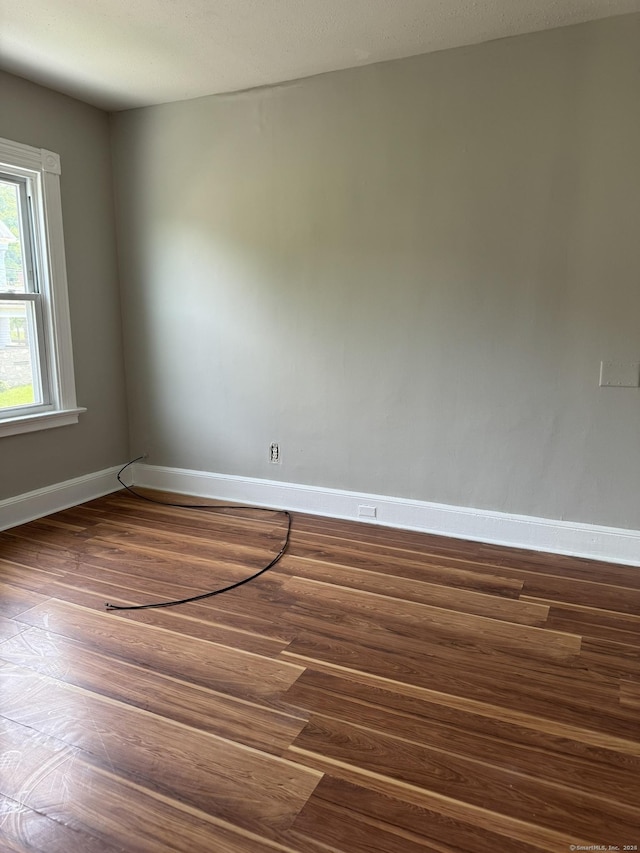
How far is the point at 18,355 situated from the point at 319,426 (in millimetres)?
1933

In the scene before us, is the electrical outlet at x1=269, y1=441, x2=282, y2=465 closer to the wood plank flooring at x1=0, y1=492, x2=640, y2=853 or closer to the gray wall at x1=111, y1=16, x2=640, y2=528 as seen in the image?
the gray wall at x1=111, y1=16, x2=640, y2=528

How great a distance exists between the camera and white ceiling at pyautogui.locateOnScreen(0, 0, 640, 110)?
2578mm

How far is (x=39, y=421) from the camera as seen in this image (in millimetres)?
3646

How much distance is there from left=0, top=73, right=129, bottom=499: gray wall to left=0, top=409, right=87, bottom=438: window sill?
53mm

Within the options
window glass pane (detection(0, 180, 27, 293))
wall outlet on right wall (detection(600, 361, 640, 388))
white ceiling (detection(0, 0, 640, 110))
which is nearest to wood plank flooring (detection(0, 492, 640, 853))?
wall outlet on right wall (detection(600, 361, 640, 388))

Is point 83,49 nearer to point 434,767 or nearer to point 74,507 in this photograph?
point 74,507

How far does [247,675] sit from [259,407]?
6.75ft

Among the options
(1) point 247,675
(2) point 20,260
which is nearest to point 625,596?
(1) point 247,675

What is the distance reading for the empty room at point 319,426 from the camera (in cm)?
167

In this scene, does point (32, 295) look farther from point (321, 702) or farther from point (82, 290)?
point (321, 702)

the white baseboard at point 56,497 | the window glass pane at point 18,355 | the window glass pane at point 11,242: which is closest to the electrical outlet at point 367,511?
the white baseboard at point 56,497

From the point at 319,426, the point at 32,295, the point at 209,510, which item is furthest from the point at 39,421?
the point at 319,426

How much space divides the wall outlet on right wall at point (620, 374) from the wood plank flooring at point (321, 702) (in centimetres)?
94

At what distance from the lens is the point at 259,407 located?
3.87m
